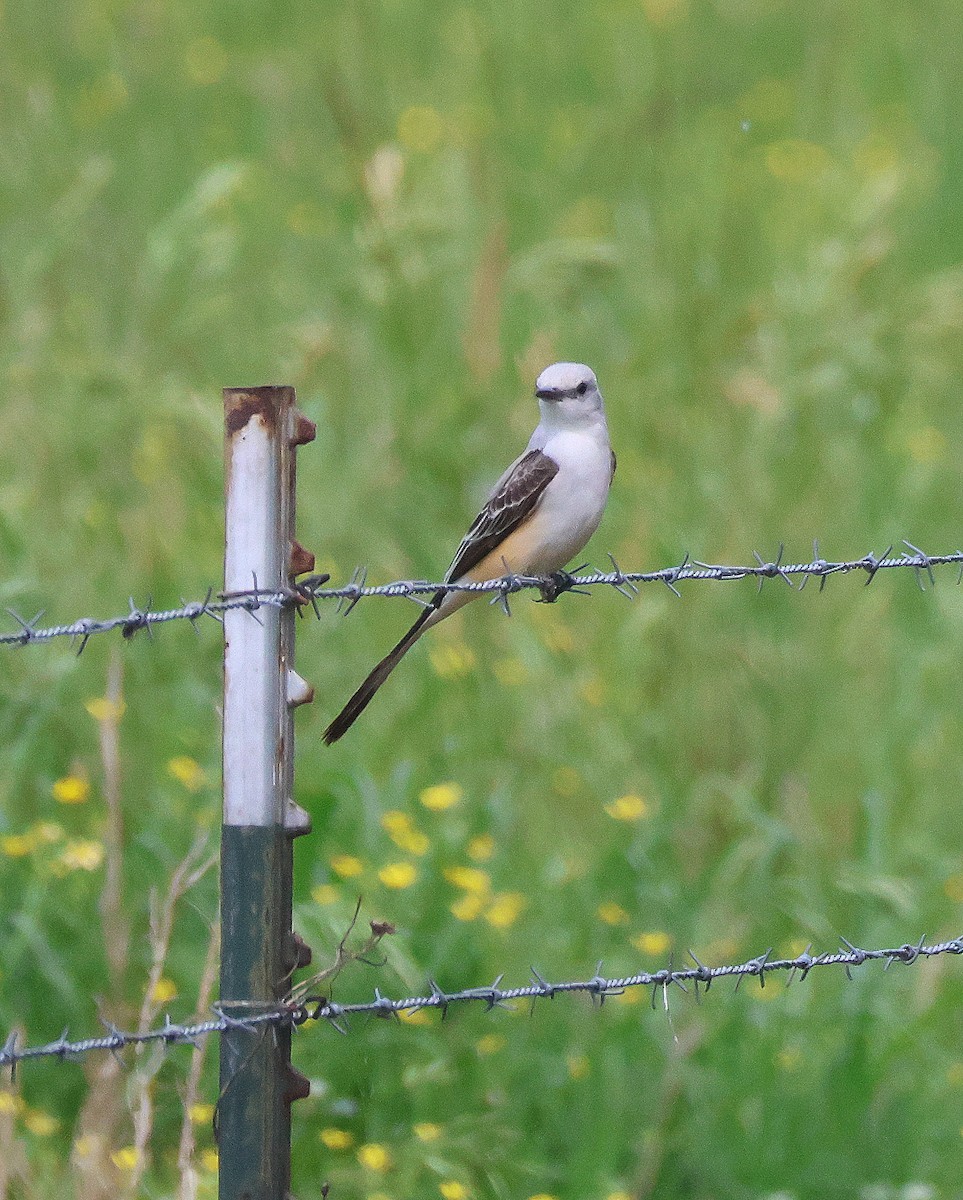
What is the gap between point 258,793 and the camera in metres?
2.58

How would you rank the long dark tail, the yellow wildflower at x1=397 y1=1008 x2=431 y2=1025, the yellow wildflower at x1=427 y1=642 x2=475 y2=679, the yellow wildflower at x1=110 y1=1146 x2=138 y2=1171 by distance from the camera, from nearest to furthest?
the long dark tail → the yellow wildflower at x1=110 y1=1146 x2=138 y2=1171 → the yellow wildflower at x1=397 y1=1008 x2=431 y2=1025 → the yellow wildflower at x1=427 y1=642 x2=475 y2=679

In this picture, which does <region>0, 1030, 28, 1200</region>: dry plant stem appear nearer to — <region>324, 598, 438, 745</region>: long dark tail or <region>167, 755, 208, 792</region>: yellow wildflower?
<region>324, 598, 438, 745</region>: long dark tail

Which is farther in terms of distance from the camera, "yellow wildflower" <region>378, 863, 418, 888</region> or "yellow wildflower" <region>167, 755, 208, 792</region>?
"yellow wildflower" <region>167, 755, 208, 792</region>

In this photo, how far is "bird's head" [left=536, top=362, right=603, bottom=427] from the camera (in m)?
4.26

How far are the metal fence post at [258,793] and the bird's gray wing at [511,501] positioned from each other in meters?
1.73

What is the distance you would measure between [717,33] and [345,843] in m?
7.51

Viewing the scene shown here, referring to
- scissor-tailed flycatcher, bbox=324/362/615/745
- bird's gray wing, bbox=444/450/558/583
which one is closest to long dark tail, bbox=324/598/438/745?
scissor-tailed flycatcher, bbox=324/362/615/745

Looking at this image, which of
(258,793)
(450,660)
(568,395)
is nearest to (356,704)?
(258,793)

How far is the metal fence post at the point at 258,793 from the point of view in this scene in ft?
8.40

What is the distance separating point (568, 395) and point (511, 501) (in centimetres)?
29

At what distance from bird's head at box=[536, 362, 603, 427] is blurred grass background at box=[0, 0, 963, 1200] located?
1.07 metres


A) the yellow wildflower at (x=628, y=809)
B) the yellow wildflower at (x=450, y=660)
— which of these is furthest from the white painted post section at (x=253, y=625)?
the yellow wildflower at (x=450, y=660)

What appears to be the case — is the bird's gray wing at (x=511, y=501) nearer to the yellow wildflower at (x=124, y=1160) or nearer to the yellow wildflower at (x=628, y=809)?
the yellow wildflower at (x=628, y=809)

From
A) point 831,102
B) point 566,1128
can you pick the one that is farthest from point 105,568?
point 831,102
